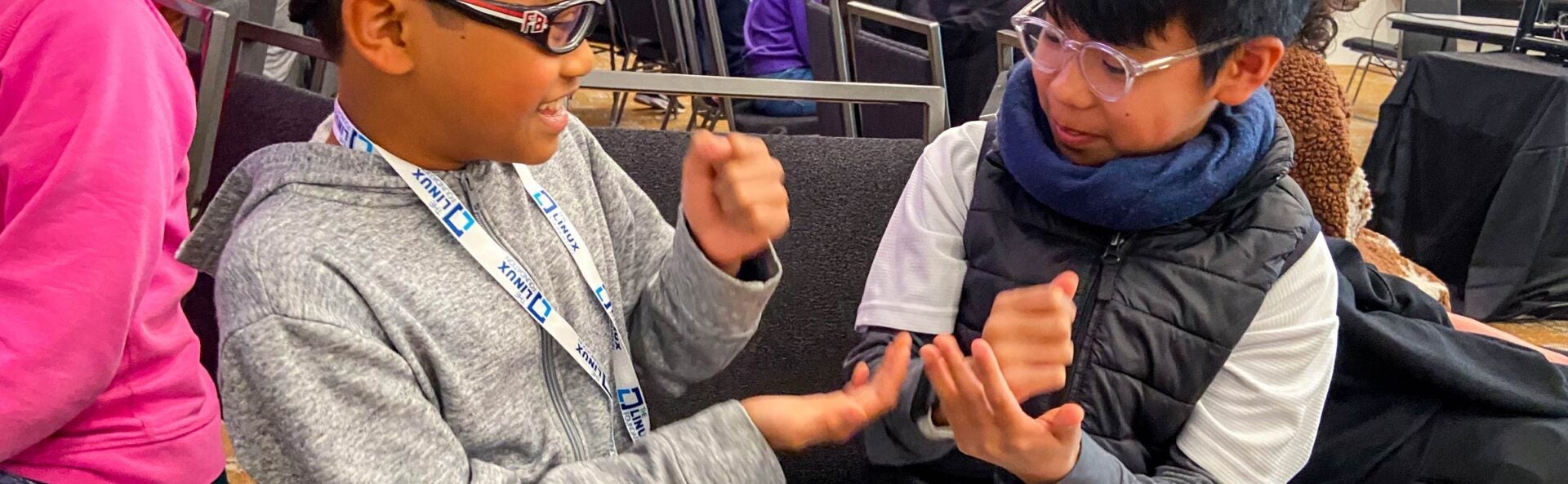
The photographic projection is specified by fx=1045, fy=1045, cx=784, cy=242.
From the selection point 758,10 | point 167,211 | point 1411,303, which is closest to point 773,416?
point 167,211

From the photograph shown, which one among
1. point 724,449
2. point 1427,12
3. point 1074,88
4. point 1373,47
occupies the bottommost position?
point 724,449

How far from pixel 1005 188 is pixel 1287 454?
393 millimetres

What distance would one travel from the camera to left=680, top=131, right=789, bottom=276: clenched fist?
0.87 metres

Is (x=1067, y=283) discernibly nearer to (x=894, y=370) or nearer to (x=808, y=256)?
(x=894, y=370)

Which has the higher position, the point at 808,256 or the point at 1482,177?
the point at 1482,177

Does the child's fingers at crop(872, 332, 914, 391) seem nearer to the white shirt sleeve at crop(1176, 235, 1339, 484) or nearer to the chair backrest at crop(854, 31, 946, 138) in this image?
the white shirt sleeve at crop(1176, 235, 1339, 484)

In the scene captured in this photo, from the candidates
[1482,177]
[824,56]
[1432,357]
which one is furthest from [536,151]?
[1482,177]

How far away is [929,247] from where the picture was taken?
1.15m

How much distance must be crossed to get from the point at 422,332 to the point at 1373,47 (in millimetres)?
6188

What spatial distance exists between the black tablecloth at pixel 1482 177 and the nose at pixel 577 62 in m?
3.24

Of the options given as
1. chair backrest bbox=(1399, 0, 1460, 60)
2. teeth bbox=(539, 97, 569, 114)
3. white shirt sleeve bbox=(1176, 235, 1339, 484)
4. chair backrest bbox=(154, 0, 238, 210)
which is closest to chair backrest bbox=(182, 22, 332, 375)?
chair backrest bbox=(154, 0, 238, 210)

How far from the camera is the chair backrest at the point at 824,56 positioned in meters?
2.90

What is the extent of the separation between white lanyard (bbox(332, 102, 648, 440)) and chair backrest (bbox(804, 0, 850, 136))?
6.13ft

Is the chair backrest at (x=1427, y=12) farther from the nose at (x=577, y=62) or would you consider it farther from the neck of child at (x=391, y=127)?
the neck of child at (x=391, y=127)
